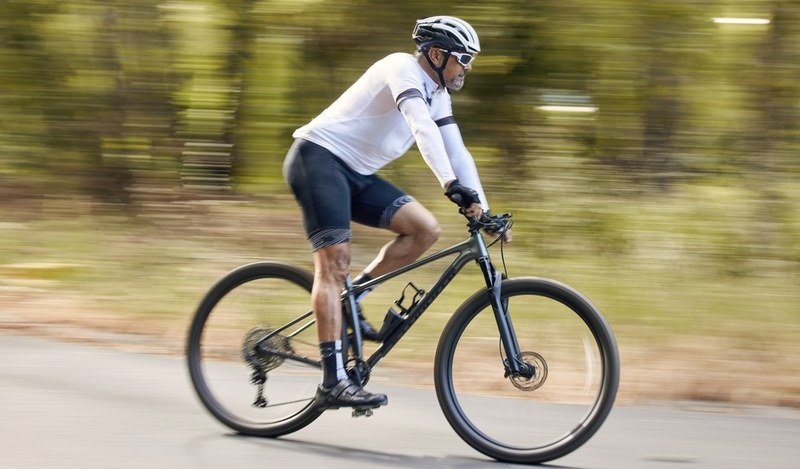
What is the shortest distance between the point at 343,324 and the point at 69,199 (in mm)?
5972

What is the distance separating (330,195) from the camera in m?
4.52

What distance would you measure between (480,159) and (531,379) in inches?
162

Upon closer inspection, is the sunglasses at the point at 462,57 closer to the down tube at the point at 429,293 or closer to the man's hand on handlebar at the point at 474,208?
the man's hand on handlebar at the point at 474,208

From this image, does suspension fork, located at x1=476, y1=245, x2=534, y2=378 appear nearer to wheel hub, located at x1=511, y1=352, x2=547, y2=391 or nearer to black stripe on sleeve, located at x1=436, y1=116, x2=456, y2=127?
wheel hub, located at x1=511, y1=352, x2=547, y2=391

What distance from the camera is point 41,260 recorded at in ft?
27.3

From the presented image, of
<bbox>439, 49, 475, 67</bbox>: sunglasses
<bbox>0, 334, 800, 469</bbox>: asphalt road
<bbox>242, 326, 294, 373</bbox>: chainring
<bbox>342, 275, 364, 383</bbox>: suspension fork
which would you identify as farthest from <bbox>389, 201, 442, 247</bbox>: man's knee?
<bbox>0, 334, 800, 469</bbox>: asphalt road

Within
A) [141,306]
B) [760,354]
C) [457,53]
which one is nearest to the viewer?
[457,53]

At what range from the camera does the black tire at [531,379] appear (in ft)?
14.2

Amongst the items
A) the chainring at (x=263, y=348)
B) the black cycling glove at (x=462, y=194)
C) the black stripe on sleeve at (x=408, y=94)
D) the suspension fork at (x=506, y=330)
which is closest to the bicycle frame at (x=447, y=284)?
the suspension fork at (x=506, y=330)

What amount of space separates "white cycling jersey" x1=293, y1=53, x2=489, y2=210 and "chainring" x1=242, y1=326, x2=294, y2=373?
885 millimetres

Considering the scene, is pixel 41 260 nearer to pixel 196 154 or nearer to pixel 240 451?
pixel 196 154

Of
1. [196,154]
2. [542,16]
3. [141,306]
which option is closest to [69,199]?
[196,154]

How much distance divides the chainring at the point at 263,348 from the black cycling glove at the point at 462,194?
1103mm

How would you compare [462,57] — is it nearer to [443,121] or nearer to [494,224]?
[443,121]
